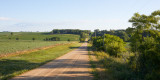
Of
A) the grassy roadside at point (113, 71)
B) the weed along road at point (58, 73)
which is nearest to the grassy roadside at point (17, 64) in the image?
the weed along road at point (58, 73)

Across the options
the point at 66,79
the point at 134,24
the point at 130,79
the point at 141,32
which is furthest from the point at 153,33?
the point at 66,79

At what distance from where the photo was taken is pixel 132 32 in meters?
22.8

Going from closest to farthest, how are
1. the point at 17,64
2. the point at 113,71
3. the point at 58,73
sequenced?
the point at 113,71
the point at 58,73
the point at 17,64

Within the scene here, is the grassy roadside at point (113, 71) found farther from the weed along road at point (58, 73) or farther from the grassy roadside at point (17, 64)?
the grassy roadside at point (17, 64)

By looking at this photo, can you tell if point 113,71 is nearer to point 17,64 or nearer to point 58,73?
point 58,73

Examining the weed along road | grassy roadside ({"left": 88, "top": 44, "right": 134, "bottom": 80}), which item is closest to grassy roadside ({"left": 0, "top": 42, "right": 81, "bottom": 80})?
the weed along road

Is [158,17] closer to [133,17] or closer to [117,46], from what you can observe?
[133,17]

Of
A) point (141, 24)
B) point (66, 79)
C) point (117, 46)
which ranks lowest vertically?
point (66, 79)

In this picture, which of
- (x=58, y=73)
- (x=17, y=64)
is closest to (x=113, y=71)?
(x=58, y=73)

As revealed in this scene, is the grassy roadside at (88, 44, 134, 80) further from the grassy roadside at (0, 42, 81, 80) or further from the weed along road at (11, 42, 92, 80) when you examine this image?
the grassy roadside at (0, 42, 81, 80)

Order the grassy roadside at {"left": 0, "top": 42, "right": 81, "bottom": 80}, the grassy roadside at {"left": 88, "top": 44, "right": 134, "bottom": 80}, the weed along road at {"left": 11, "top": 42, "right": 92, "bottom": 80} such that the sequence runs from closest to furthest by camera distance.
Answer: the grassy roadside at {"left": 88, "top": 44, "right": 134, "bottom": 80}, the weed along road at {"left": 11, "top": 42, "right": 92, "bottom": 80}, the grassy roadside at {"left": 0, "top": 42, "right": 81, "bottom": 80}

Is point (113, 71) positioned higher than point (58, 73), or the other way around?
point (113, 71)

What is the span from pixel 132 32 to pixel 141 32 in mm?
1686

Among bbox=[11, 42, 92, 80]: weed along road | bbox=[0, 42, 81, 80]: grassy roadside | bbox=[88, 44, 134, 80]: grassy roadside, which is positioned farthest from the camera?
bbox=[0, 42, 81, 80]: grassy roadside
